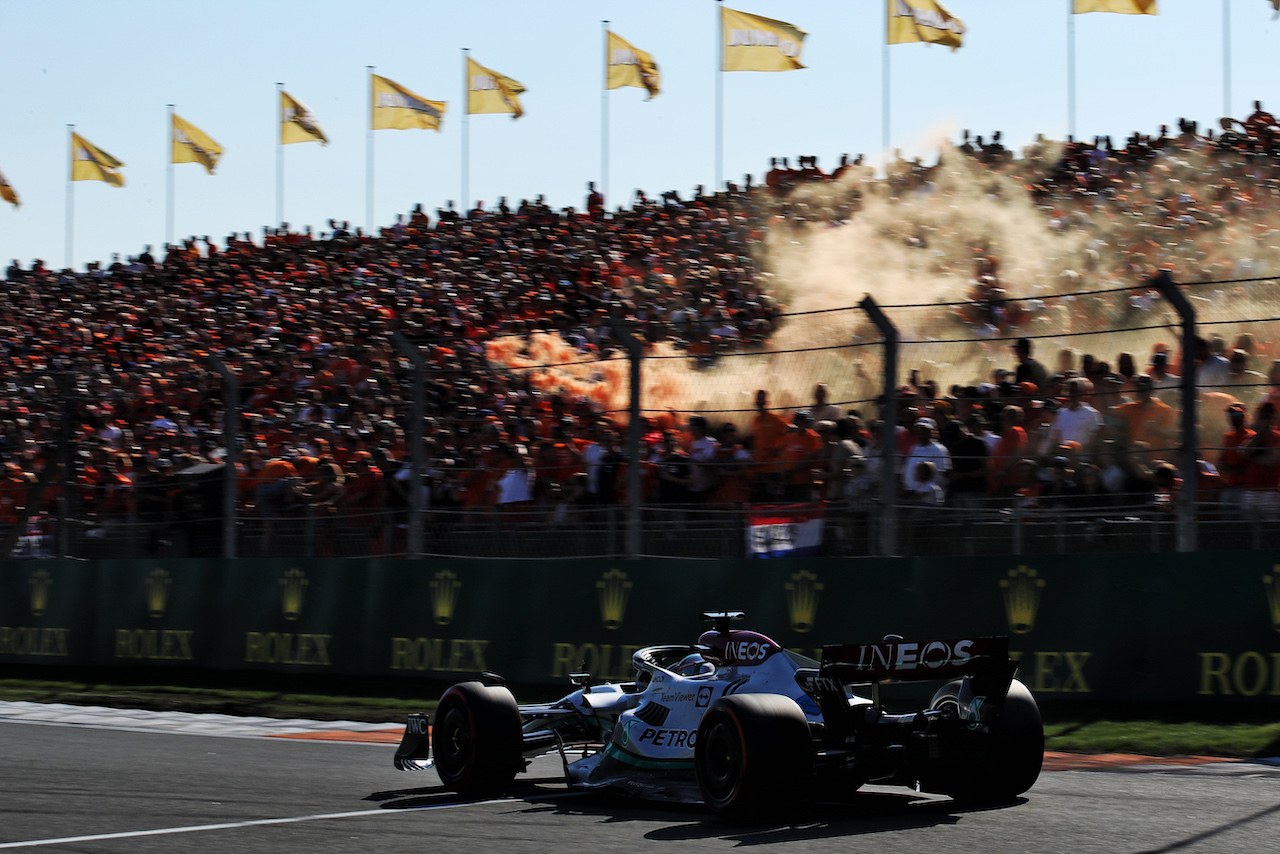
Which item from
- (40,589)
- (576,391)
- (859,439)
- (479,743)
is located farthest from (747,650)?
(40,589)

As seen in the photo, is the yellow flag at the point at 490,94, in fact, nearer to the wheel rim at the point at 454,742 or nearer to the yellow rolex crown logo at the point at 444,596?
the yellow rolex crown logo at the point at 444,596

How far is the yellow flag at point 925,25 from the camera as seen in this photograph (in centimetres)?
2636

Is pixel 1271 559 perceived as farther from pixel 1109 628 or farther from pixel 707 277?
pixel 707 277

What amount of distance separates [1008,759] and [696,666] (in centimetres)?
148

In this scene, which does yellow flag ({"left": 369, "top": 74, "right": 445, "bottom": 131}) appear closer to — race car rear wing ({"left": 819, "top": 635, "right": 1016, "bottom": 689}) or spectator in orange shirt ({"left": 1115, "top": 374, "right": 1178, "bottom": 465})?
spectator in orange shirt ({"left": 1115, "top": 374, "right": 1178, "bottom": 465})

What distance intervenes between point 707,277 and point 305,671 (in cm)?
961

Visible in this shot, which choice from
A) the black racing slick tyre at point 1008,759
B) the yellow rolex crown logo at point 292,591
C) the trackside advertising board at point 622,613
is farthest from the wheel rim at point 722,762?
the yellow rolex crown logo at point 292,591

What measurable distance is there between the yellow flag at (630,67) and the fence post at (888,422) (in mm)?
22762

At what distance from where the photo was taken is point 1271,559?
880 cm

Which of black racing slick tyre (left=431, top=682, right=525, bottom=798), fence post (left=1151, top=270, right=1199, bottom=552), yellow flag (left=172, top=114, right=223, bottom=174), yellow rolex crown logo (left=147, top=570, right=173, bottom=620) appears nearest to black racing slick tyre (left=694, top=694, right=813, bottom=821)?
black racing slick tyre (left=431, top=682, right=525, bottom=798)

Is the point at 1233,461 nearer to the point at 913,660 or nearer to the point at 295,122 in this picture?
the point at 913,660

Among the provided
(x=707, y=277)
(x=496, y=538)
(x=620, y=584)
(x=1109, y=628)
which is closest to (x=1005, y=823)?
(x=1109, y=628)

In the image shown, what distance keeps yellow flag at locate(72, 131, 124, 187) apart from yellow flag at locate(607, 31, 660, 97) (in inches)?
500

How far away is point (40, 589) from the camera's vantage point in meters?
15.3
